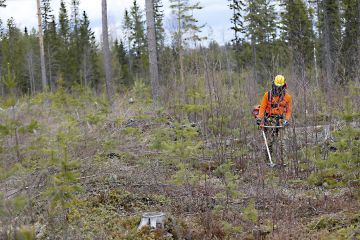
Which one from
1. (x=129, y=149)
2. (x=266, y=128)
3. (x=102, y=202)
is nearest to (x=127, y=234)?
(x=102, y=202)

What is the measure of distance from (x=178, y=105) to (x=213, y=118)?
2.30 meters

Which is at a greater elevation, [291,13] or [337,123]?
[291,13]

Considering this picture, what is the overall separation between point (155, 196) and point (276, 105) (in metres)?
3.46

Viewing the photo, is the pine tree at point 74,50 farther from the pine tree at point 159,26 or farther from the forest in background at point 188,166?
the forest in background at point 188,166

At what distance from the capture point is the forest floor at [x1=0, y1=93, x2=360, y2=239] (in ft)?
15.1

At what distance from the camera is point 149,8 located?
12.7m

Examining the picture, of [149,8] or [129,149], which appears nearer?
[129,149]

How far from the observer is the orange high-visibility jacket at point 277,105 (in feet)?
26.6

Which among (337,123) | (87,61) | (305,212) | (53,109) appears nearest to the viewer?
(305,212)

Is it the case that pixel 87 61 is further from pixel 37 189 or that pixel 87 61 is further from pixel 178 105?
pixel 37 189

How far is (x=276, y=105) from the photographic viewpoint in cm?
827

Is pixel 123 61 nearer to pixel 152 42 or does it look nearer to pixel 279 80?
pixel 152 42

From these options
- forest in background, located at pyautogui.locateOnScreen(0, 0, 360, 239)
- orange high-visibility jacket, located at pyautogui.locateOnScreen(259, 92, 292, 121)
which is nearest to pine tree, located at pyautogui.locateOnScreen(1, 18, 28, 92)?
forest in background, located at pyautogui.locateOnScreen(0, 0, 360, 239)

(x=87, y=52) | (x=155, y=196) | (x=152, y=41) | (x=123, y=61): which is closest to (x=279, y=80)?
(x=155, y=196)
